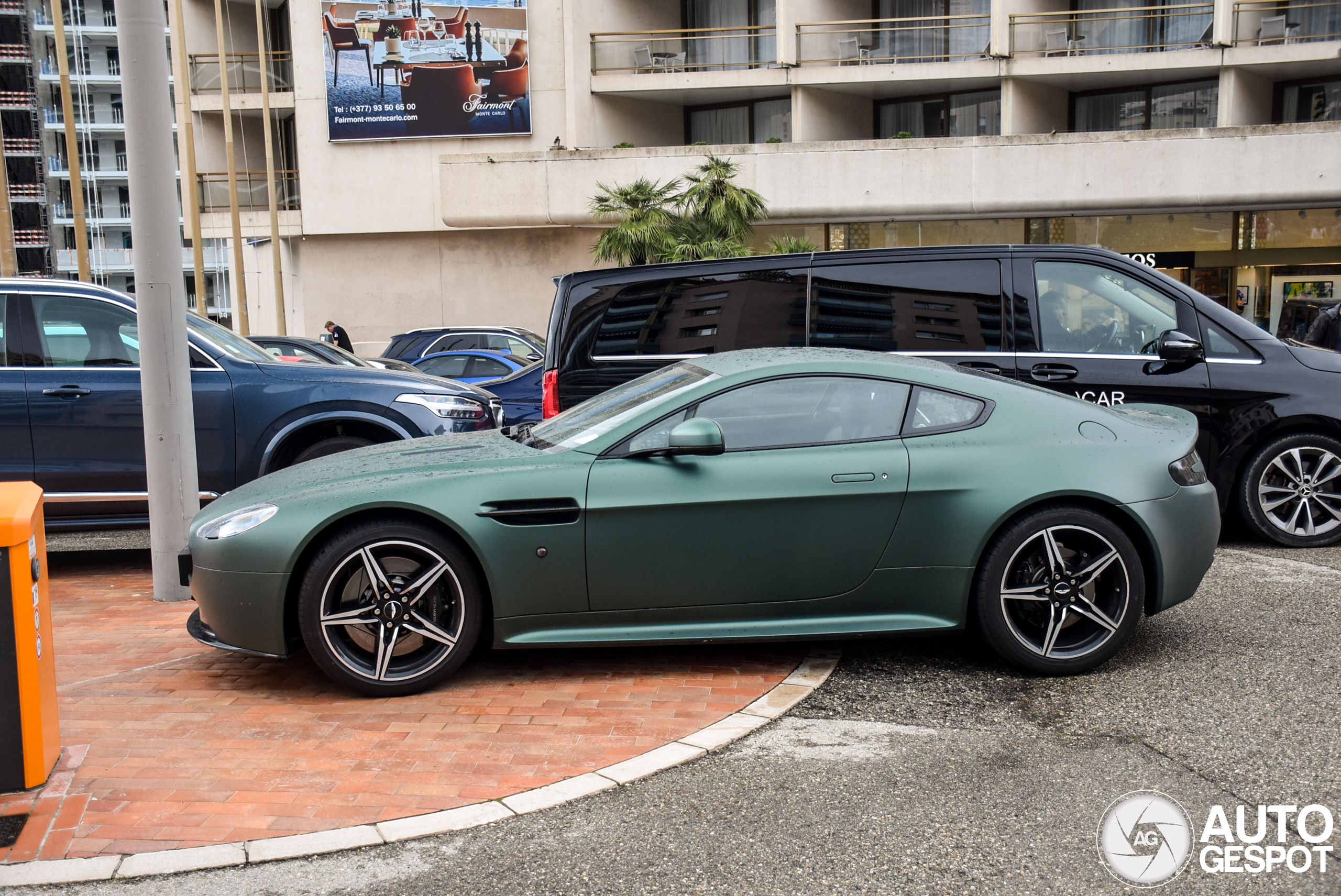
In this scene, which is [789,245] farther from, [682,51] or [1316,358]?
[1316,358]

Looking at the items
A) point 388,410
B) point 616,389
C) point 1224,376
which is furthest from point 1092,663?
point 388,410

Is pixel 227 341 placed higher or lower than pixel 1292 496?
higher

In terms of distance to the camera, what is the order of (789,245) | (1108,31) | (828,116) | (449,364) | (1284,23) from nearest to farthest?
1. (449,364)
2. (789,245)
3. (1284,23)
4. (1108,31)
5. (828,116)

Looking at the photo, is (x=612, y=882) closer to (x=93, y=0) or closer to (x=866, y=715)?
(x=866, y=715)

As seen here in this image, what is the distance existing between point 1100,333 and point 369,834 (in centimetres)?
582

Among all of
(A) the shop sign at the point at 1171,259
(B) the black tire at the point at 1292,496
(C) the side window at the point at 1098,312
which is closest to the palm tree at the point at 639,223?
(A) the shop sign at the point at 1171,259

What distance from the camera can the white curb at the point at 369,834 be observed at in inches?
132

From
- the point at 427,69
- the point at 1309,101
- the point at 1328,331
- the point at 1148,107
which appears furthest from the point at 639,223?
the point at 1309,101

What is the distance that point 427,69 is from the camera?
98.6 ft

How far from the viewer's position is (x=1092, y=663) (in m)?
4.97

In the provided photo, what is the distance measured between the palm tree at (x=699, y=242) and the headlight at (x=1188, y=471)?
15966 millimetres

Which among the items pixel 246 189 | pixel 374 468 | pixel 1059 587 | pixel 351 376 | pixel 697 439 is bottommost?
pixel 1059 587

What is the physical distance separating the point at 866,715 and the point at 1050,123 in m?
27.2

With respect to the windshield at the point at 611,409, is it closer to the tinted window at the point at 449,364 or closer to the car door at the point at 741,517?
the car door at the point at 741,517
